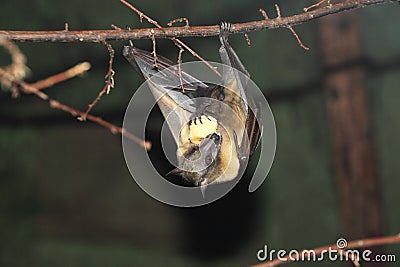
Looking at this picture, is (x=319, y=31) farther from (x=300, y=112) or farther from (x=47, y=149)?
(x=47, y=149)

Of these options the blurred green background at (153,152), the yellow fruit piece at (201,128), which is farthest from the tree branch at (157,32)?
the blurred green background at (153,152)

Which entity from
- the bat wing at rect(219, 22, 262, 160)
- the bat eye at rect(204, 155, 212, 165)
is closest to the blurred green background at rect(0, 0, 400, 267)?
the bat wing at rect(219, 22, 262, 160)

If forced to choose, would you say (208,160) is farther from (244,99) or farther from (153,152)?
(153,152)

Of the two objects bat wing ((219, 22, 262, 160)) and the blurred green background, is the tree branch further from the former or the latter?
the blurred green background

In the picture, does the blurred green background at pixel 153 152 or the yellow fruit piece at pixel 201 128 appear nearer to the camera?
the yellow fruit piece at pixel 201 128

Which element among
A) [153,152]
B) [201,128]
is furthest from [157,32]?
[153,152]

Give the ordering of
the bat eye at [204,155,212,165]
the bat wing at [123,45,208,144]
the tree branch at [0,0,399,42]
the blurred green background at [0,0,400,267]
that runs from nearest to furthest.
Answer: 1. the tree branch at [0,0,399,42]
2. the bat eye at [204,155,212,165]
3. the bat wing at [123,45,208,144]
4. the blurred green background at [0,0,400,267]

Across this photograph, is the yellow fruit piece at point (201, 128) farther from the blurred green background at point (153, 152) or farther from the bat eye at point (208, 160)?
the blurred green background at point (153, 152)
